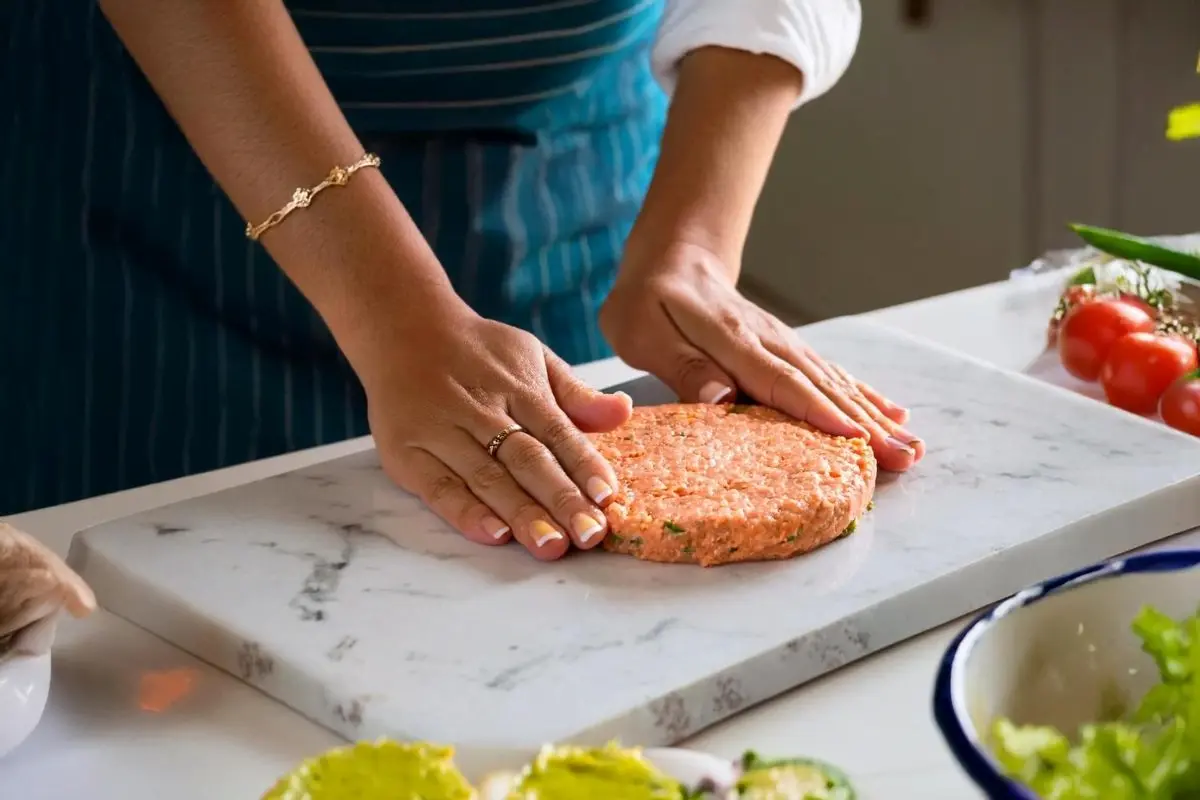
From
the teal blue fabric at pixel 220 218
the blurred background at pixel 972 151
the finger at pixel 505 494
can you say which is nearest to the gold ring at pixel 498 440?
the finger at pixel 505 494

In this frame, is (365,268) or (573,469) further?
(365,268)

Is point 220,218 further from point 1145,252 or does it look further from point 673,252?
point 1145,252

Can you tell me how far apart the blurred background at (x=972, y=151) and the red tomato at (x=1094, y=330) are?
70.3 inches

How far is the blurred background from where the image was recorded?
3.20 m

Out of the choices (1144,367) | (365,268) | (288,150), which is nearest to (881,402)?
(1144,367)

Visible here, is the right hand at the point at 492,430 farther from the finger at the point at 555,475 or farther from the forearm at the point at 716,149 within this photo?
the forearm at the point at 716,149

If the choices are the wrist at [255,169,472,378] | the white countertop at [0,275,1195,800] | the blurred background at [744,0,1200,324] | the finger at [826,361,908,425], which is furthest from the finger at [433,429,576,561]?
the blurred background at [744,0,1200,324]

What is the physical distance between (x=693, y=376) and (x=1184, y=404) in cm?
45

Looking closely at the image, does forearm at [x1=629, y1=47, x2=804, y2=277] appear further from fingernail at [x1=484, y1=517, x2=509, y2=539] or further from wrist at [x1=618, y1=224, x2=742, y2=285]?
fingernail at [x1=484, y1=517, x2=509, y2=539]

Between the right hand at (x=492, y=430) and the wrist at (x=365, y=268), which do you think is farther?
the wrist at (x=365, y=268)

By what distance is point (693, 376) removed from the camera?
4.45 ft

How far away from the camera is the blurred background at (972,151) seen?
320 centimetres

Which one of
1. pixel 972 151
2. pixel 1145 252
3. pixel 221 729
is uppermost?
pixel 1145 252

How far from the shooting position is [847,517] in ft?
3.50
